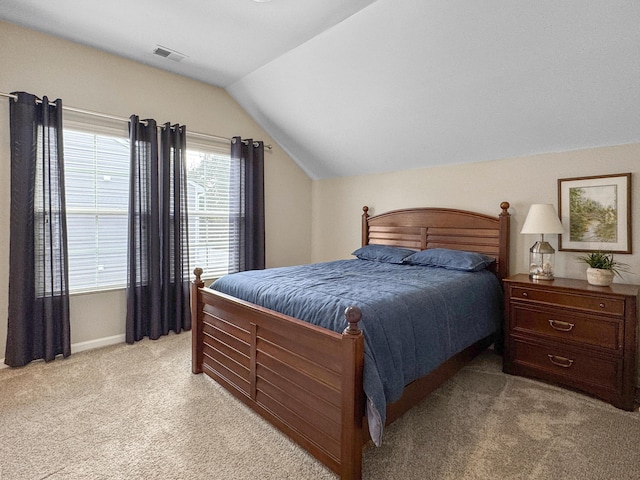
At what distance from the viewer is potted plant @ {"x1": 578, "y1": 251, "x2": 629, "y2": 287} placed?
2.38 metres

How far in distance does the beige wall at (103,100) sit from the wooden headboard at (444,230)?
1.45m

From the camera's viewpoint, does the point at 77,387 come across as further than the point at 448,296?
Yes

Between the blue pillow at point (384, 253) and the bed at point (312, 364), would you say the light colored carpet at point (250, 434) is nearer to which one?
the bed at point (312, 364)

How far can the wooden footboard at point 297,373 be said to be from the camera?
1484mm

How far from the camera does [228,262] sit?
13.6ft

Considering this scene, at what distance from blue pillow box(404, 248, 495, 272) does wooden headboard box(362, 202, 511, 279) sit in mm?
171

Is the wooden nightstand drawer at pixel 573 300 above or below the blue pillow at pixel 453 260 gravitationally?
below

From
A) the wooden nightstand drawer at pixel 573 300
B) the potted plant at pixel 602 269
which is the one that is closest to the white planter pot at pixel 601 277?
the potted plant at pixel 602 269

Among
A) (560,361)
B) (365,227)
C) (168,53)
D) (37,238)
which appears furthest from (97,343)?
(560,361)

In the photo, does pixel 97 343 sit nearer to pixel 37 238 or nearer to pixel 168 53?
pixel 37 238

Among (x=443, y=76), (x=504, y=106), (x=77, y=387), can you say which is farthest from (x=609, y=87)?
(x=77, y=387)

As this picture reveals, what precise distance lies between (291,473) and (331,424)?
304 millimetres

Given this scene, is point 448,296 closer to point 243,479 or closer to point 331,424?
point 331,424

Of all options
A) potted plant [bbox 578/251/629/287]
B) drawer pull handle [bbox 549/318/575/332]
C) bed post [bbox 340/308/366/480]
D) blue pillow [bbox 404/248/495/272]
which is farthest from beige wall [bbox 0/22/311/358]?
potted plant [bbox 578/251/629/287]
